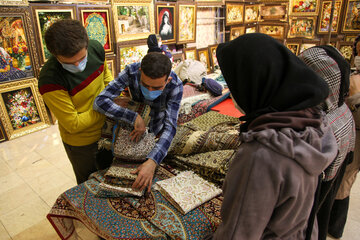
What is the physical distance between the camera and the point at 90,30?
4156mm

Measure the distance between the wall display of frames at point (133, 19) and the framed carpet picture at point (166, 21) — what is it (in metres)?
0.17

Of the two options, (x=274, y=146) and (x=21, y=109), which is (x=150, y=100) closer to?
(x=274, y=146)

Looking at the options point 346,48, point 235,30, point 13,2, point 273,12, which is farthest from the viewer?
point 273,12

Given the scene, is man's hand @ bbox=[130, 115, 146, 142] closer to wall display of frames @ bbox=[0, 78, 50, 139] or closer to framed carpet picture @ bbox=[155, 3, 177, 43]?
wall display of frames @ bbox=[0, 78, 50, 139]

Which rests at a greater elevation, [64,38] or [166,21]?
[166,21]

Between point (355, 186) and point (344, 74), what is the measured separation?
2.18 metres

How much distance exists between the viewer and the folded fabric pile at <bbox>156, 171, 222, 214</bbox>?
151 centimetres

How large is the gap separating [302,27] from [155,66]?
6.53m

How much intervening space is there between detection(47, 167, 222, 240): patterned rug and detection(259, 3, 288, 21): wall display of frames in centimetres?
696

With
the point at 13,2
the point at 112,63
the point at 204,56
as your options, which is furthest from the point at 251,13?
the point at 13,2

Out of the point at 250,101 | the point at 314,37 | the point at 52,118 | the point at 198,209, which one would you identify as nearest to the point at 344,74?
the point at 250,101

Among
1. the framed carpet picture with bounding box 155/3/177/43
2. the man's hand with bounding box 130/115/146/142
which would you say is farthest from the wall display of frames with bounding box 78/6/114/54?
the man's hand with bounding box 130/115/146/142

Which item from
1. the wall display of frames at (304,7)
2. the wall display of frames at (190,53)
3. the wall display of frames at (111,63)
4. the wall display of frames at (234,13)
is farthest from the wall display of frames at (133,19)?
the wall display of frames at (304,7)

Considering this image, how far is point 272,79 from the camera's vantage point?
38.3 inches
